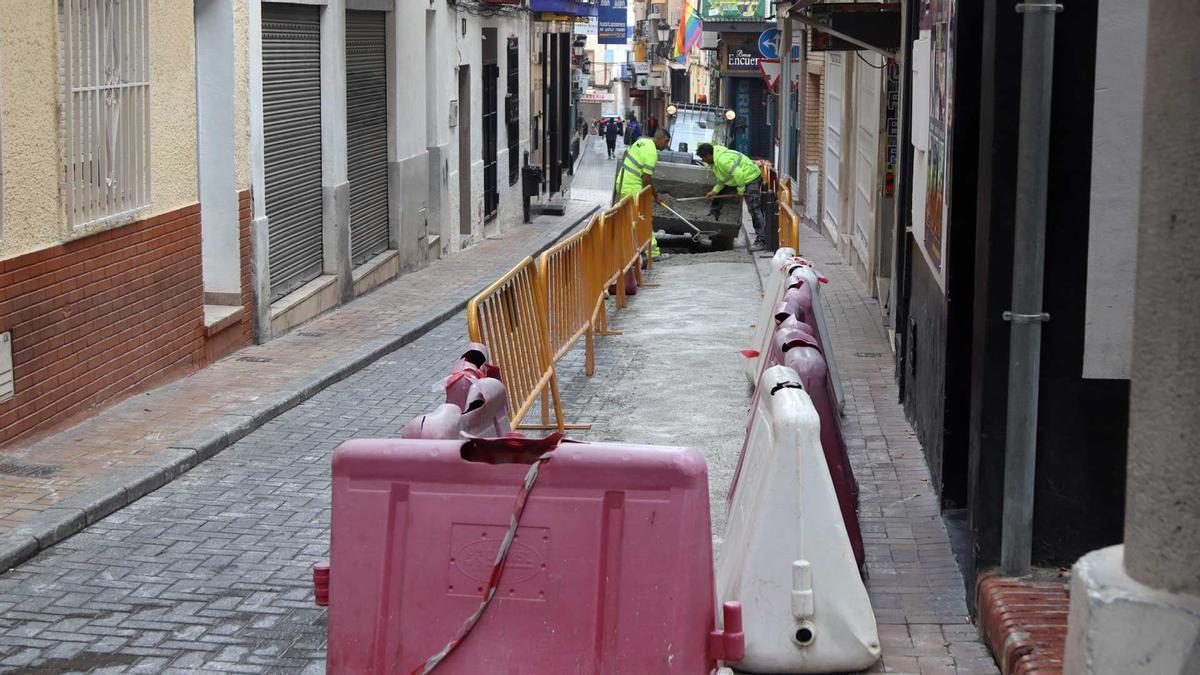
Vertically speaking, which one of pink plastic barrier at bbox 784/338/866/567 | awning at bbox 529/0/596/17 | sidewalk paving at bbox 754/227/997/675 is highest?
awning at bbox 529/0/596/17

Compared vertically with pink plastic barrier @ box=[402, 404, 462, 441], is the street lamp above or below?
above

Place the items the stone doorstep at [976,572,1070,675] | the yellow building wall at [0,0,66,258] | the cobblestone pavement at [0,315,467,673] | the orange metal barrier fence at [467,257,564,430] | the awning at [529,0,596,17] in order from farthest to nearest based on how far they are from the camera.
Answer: the awning at [529,0,596,17]
the yellow building wall at [0,0,66,258]
the orange metal barrier fence at [467,257,564,430]
the cobblestone pavement at [0,315,467,673]
the stone doorstep at [976,572,1070,675]

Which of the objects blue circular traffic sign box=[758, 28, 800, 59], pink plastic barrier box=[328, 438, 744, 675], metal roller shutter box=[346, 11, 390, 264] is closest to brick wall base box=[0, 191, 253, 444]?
pink plastic barrier box=[328, 438, 744, 675]

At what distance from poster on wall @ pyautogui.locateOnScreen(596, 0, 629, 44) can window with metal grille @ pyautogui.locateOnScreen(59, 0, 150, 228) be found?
1669 inches

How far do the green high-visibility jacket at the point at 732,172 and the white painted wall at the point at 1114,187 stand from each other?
17.8m

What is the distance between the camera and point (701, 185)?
23844 mm

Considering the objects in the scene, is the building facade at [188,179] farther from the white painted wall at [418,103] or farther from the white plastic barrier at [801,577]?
the white plastic barrier at [801,577]

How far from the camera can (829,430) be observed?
696 centimetres

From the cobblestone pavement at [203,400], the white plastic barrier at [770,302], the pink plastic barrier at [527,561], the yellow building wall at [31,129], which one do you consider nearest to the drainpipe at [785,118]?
the cobblestone pavement at [203,400]

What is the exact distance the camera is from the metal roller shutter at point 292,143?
48.2ft

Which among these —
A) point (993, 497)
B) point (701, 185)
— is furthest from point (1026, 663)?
point (701, 185)

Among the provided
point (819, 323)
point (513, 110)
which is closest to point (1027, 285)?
point (819, 323)

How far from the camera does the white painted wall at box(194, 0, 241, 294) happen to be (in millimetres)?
13102

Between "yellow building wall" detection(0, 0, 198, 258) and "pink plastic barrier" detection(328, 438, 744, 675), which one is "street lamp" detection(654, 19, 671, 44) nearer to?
"yellow building wall" detection(0, 0, 198, 258)
